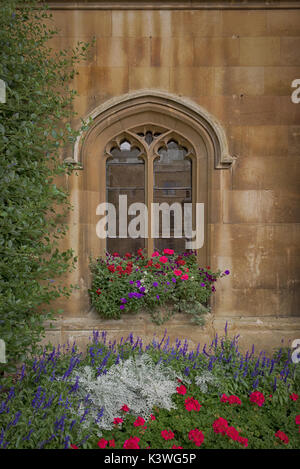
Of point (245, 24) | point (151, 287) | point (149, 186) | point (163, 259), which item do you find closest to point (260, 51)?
point (245, 24)

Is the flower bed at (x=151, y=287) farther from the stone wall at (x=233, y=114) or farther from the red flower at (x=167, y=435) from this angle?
the red flower at (x=167, y=435)

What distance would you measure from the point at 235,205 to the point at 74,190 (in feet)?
7.22

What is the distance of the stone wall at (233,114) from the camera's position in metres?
3.28

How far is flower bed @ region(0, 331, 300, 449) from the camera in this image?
189 centimetres

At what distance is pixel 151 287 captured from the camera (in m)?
3.22

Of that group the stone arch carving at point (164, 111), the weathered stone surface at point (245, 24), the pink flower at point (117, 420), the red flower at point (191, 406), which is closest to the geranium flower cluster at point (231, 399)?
the red flower at point (191, 406)

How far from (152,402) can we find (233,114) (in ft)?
11.5

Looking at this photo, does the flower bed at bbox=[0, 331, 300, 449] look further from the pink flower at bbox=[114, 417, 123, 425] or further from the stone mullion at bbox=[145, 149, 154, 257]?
the stone mullion at bbox=[145, 149, 154, 257]

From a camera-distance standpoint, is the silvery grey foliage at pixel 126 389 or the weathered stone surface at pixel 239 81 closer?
the silvery grey foliage at pixel 126 389

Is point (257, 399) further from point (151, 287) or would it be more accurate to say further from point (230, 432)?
point (151, 287)

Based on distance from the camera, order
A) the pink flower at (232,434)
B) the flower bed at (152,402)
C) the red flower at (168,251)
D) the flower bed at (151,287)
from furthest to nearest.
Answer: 1. the red flower at (168,251)
2. the flower bed at (151,287)
3. the flower bed at (152,402)
4. the pink flower at (232,434)

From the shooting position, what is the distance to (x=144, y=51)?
3299 mm

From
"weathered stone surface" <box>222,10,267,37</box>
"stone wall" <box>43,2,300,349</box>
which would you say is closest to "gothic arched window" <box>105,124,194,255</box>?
"stone wall" <box>43,2,300,349</box>

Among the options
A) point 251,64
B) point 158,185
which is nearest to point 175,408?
point 158,185
